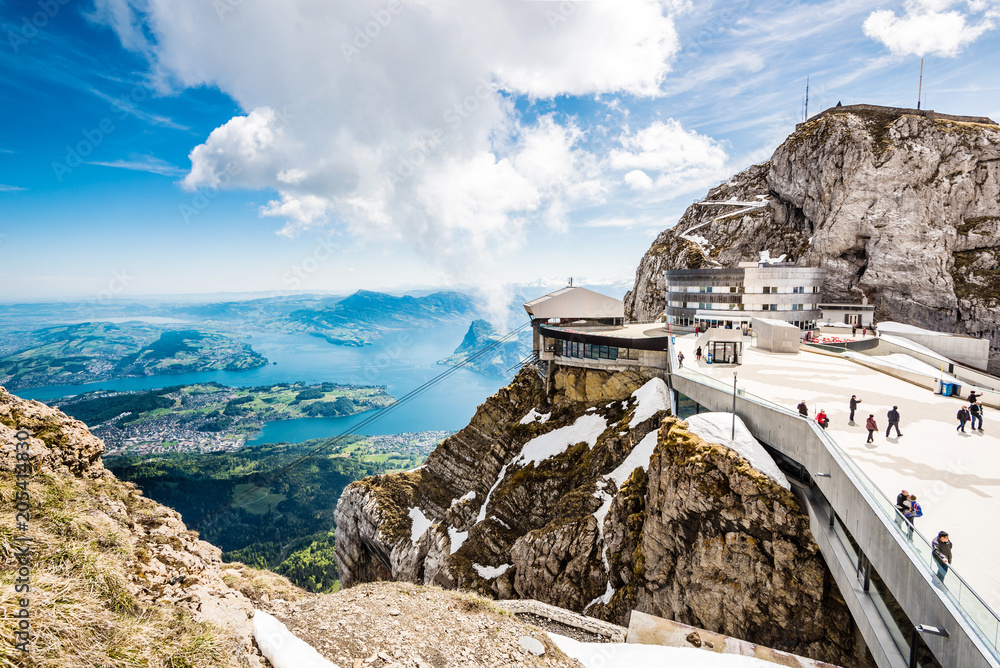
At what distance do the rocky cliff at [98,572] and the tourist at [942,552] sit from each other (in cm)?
1366

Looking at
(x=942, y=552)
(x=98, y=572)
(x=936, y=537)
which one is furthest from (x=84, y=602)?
(x=936, y=537)

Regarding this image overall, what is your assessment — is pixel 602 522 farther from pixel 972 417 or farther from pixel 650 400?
pixel 972 417

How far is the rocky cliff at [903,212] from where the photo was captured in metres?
51.6

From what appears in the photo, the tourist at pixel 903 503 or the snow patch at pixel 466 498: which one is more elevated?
the tourist at pixel 903 503

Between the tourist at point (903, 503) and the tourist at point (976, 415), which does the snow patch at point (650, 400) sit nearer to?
the tourist at point (976, 415)

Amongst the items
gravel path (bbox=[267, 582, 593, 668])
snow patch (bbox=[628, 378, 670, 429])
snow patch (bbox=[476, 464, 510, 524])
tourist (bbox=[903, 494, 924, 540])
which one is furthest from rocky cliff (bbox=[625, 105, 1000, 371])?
gravel path (bbox=[267, 582, 593, 668])

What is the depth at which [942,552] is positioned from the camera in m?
8.84

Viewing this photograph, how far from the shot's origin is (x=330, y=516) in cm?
11531

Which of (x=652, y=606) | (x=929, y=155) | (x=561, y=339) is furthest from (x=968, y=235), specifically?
(x=652, y=606)

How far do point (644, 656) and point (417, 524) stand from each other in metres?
27.9

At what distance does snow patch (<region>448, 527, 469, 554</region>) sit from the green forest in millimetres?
55253

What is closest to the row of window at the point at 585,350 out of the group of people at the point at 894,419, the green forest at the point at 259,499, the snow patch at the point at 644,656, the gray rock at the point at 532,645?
the group of people at the point at 894,419

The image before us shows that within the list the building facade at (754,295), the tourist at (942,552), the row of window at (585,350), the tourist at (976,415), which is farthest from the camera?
the building facade at (754,295)

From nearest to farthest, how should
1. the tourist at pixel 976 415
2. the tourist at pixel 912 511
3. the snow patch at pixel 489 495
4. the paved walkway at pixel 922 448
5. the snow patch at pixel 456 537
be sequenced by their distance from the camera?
1. the paved walkway at pixel 922 448
2. the tourist at pixel 912 511
3. the tourist at pixel 976 415
4. the snow patch at pixel 456 537
5. the snow patch at pixel 489 495
